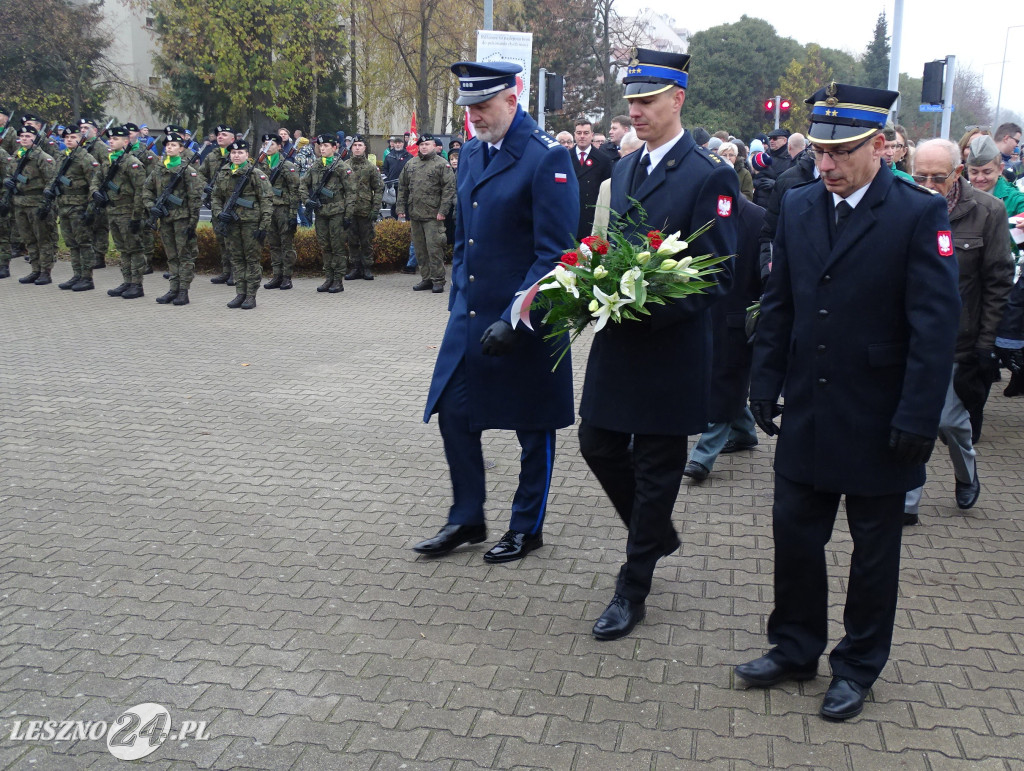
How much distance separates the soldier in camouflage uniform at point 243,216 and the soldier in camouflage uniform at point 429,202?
6.68ft

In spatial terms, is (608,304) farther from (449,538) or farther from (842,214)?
(449,538)

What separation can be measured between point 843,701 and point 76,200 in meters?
13.5

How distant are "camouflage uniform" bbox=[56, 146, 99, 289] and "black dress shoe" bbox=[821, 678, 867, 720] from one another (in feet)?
42.9

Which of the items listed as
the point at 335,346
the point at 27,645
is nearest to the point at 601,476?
the point at 27,645

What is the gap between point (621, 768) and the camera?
124 inches

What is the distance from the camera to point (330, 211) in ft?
47.7

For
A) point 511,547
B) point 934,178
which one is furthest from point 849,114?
point 511,547

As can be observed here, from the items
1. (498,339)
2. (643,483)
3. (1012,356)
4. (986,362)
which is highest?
(498,339)

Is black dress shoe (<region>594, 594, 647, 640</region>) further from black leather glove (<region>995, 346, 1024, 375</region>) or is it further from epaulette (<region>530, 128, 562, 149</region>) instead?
black leather glove (<region>995, 346, 1024, 375</region>)

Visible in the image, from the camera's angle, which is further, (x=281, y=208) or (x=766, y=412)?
(x=281, y=208)

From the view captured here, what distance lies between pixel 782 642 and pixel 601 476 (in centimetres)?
104

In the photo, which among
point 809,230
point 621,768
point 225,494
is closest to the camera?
point 621,768

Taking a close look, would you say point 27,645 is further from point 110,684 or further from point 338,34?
point 338,34

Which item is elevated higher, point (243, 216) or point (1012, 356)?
point (243, 216)
